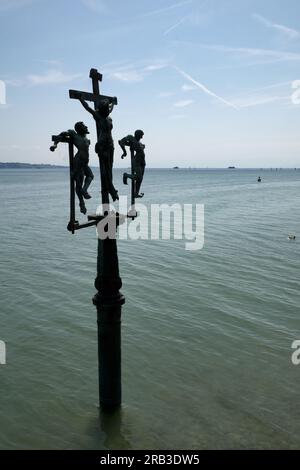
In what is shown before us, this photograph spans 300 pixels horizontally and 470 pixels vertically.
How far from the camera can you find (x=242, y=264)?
21.4m

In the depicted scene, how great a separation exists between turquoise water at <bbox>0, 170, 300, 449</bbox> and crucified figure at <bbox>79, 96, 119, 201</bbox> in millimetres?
5069

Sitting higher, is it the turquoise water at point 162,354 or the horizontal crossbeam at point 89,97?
the horizontal crossbeam at point 89,97

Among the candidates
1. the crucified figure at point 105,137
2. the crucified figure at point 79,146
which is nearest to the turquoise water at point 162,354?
the crucified figure at point 79,146

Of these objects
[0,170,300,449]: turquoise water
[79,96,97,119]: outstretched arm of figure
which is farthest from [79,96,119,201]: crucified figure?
[0,170,300,449]: turquoise water

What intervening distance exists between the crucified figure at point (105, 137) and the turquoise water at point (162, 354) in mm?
5069

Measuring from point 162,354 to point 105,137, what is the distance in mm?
7029

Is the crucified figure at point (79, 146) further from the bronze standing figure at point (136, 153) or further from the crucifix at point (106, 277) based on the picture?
the bronze standing figure at point (136, 153)

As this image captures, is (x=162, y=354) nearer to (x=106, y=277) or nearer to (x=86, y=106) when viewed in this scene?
(x=106, y=277)

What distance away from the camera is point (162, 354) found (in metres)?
11.8

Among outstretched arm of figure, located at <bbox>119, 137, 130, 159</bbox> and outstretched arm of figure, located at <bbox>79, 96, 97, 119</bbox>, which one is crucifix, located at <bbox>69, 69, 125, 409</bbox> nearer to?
outstretched arm of figure, located at <bbox>79, 96, 97, 119</bbox>

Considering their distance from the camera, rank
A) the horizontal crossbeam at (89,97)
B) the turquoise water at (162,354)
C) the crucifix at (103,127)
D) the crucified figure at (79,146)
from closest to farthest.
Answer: the horizontal crossbeam at (89,97) → the crucifix at (103,127) → the crucified figure at (79,146) → the turquoise water at (162,354)

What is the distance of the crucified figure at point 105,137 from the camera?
692 centimetres

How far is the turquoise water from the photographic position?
866 cm

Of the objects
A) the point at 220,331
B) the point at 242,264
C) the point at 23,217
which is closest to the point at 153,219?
the point at 23,217
